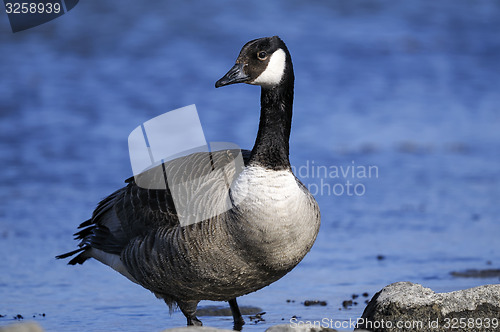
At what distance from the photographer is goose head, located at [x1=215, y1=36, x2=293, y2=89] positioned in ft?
19.7

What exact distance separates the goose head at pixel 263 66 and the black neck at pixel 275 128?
0.07 m

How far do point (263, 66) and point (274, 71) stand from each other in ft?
0.31

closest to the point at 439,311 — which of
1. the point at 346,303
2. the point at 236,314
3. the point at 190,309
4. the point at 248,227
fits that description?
the point at 248,227

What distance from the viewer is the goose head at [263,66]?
6.02 meters

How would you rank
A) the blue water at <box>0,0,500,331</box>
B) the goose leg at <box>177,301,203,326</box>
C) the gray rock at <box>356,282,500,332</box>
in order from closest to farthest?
the gray rock at <box>356,282,500,332</box> < the goose leg at <box>177,301,203,326</box> < the blue water at <box>0,0,500,331</box>

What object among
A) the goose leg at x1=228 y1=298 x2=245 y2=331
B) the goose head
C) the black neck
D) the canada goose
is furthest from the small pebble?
the goose head

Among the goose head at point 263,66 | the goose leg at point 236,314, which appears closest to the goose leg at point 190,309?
the goose leg at point 236,314

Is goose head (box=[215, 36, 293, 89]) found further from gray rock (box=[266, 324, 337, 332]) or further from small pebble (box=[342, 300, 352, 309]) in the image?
small pebble (box=[342, 300, 352, 309])

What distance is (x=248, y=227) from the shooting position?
18.9 ft

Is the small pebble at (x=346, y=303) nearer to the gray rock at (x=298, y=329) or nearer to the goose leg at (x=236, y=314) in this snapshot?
the goose leg at (x=236, y=314)

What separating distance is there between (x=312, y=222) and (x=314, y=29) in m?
13.4

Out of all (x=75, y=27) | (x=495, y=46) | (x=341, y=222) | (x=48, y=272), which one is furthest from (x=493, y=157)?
(x=75, y=27)

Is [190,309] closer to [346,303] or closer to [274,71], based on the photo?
[346,303]

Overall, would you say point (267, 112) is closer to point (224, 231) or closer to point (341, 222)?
point (224, 231)
